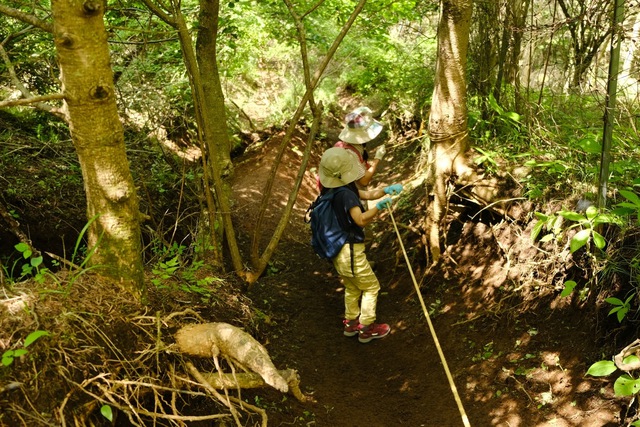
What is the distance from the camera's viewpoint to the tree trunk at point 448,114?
5.63 metres

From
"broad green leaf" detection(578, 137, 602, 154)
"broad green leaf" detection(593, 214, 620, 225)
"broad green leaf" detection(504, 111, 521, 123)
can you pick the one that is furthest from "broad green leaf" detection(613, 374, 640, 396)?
"broad green leaf" detection(504, 111, 521, 123)

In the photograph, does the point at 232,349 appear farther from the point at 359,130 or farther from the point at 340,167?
the point at 359,130

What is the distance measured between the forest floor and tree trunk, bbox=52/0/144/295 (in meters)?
0.21

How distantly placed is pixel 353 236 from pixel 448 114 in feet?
5.82

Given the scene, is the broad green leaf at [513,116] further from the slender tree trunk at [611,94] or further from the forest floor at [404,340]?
the slender tree trunk at [611,94]

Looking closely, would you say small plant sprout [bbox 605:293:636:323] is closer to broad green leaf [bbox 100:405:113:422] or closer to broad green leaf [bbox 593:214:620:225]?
broad green leaf [bbox 593:214:620:225]

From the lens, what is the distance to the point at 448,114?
576 cm

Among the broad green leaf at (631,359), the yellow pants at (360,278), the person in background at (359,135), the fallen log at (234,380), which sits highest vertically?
the person in background at (359,135)

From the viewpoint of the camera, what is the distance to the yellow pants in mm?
5480

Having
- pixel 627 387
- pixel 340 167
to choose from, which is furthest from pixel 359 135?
pixel 627 387

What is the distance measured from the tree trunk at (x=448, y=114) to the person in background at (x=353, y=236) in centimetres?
70

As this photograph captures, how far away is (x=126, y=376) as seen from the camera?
300 cm

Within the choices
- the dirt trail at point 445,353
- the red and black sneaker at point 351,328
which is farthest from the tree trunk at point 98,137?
the red and black sneaker at point 351,328

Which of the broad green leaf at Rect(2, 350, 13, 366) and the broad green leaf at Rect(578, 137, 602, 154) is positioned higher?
the broad green leaf at Rect(578, 137, 602, 154)
